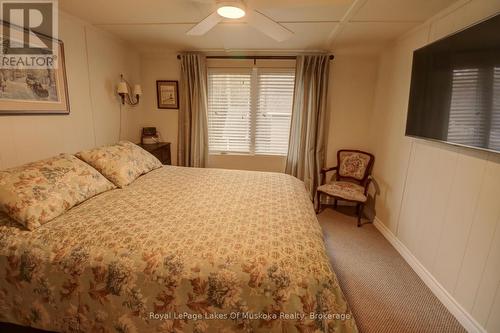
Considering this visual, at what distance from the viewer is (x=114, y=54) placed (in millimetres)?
2988

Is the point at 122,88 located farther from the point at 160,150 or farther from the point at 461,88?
the point at 461,88

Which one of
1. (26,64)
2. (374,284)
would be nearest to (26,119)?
(26,64)

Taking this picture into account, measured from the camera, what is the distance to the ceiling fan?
1578 mm

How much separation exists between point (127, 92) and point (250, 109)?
169 centimetres

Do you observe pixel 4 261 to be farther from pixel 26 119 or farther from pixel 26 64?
pixel 26 64

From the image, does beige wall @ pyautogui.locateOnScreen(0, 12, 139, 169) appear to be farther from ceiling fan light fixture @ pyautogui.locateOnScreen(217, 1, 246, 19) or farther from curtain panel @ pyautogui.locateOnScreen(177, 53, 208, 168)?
ceiling fan light fixture @ pyautogui.locateOnScreen(217, 1, 246, 19)

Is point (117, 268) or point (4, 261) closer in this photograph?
point (117, 268)

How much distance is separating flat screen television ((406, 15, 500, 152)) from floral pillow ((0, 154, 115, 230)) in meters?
2.73

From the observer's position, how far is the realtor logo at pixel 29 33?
5.85 ft

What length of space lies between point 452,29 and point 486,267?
1.81 metres

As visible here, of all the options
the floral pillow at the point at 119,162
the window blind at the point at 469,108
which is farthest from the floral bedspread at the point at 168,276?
the window blind at the point at 469,108

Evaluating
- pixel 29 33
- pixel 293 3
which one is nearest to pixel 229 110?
pixel 293 3

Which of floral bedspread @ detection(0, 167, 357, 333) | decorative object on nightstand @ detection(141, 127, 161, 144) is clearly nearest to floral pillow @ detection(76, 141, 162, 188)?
floral bedspread @ detection(0, 167, 357, 333)

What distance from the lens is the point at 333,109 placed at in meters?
3.50
